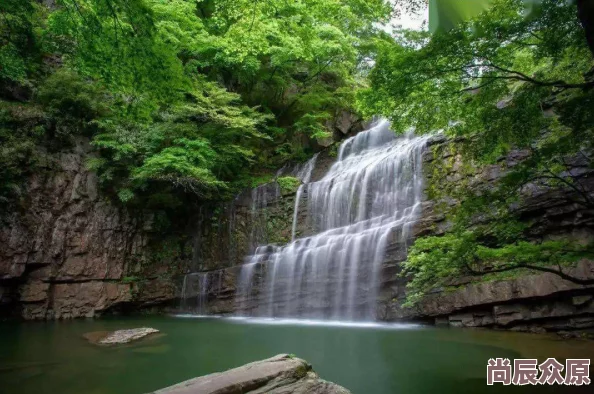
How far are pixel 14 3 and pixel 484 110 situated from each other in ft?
19.6

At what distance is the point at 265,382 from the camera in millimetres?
4414

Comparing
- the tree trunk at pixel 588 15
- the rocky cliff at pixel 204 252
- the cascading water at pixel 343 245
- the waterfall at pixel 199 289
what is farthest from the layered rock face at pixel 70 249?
the tree trunk at pixel 588 15

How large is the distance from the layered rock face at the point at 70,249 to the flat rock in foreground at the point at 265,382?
11762mm

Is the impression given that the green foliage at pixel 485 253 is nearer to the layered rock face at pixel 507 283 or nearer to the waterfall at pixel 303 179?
the layered rock face at pixel 507 283

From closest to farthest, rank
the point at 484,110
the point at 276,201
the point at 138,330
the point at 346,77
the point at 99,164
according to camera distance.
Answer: the point at 484,110
the point at 138,330
the point at 99,164
the point at 276,201
the point at 346,77

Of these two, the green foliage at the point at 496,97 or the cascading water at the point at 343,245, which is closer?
the green foliage at the point at 496,97

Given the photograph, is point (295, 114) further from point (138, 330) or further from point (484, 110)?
point (484, 110)

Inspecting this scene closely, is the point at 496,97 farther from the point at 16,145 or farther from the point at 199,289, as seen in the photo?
the point at 16,145

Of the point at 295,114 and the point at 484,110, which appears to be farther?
the point at 295,114

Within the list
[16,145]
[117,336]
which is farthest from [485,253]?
[16,145]

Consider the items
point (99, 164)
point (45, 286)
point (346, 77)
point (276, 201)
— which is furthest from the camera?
point (346, 77)

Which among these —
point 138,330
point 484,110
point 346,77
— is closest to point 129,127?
point 138,330

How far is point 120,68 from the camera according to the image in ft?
16.3

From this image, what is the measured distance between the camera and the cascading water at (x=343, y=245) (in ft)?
38.5
